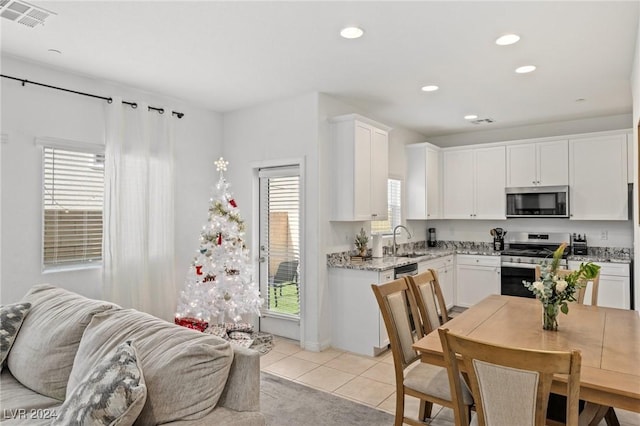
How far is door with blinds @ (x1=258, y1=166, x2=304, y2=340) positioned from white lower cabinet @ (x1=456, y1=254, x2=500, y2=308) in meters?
2.61

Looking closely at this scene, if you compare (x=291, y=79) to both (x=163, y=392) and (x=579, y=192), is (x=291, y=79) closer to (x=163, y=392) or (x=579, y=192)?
(x=163, y=392)

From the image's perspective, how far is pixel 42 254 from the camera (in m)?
3.39

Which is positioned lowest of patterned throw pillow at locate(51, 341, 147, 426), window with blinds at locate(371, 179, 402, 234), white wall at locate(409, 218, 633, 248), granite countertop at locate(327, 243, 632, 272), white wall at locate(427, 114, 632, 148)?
patterned throw pillow at locate(51, 341, 147, 426)

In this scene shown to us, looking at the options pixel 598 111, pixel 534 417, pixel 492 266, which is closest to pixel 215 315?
pixel 534 417

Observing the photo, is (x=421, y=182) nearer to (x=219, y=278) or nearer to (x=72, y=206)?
(x=219, y=278)

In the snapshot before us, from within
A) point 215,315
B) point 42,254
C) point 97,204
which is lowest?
point 215,315

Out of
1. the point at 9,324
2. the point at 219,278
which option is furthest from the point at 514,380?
the point at 219,278

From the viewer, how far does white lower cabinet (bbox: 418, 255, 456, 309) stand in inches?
209

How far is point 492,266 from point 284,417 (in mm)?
3826

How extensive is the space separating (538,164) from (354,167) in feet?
9.49

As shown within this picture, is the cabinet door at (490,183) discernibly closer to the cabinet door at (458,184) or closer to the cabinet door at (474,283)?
the cabinet door at (458,184)

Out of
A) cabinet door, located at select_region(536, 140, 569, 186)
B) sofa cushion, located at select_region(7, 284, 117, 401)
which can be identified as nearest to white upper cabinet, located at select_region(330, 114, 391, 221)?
cabinet door, located at select_region(536, 140, 569, 186)

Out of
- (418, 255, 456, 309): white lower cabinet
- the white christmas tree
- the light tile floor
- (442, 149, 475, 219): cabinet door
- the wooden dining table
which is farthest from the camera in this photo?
(442, 149, 475, 219): cabinet door

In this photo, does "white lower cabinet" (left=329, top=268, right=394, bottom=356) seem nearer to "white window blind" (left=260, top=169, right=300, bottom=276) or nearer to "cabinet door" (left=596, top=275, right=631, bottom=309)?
"white window blind" (left=260, top=169, right=300, bottom=276)
